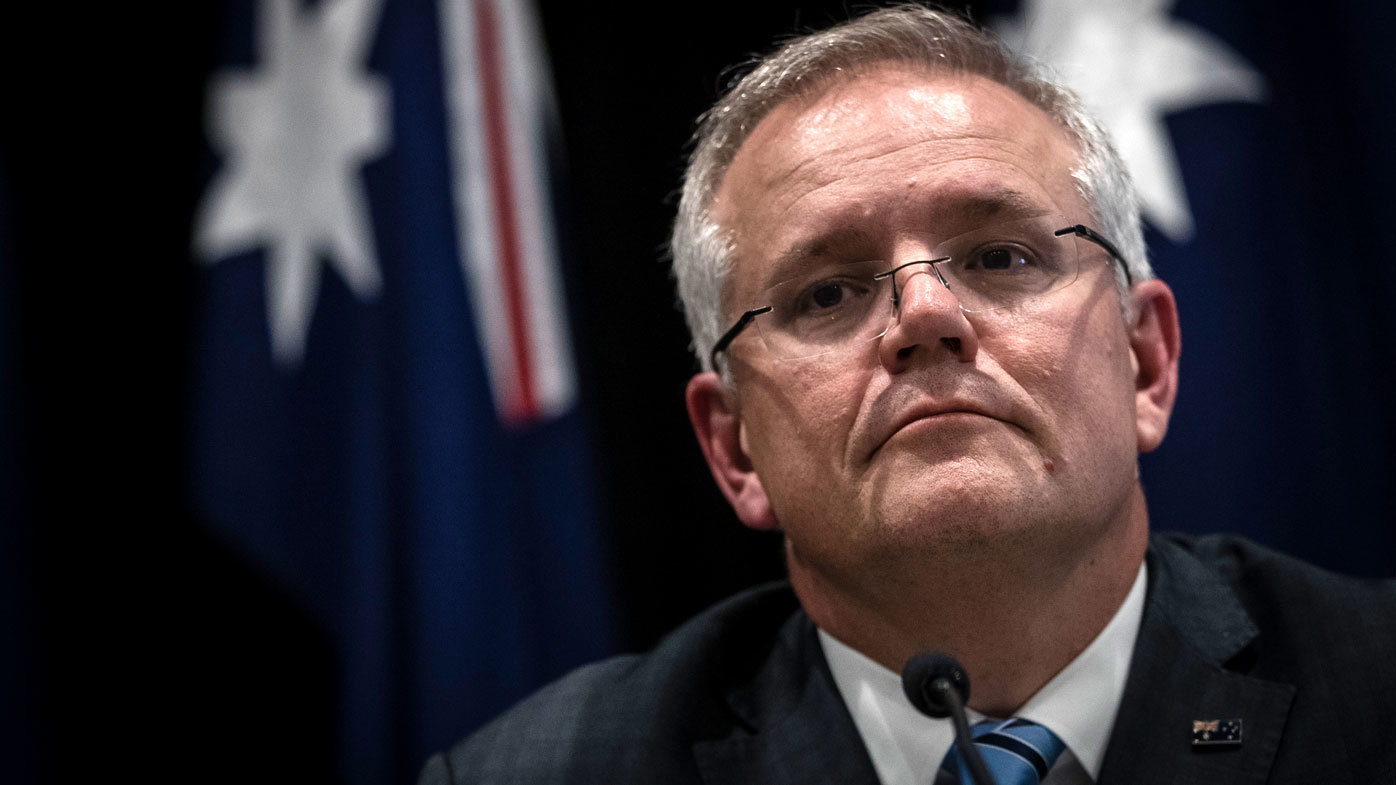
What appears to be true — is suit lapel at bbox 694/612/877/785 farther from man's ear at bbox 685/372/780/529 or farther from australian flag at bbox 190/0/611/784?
australian flag at bbox 190/0/611/784

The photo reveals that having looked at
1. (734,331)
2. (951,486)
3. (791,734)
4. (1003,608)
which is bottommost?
(791,734)

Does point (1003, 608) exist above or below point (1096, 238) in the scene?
below

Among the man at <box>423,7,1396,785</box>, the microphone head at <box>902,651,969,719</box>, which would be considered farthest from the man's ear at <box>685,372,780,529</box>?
the microphone head at <box>902,651,969,719</box>

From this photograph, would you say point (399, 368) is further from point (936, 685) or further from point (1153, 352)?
point (936, 685)

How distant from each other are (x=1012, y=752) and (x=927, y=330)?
23.3 inches

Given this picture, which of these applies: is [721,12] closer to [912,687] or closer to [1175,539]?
[1175,539]

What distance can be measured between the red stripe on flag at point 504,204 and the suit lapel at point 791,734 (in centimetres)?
128

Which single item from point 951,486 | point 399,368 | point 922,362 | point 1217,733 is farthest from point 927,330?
point 399,368

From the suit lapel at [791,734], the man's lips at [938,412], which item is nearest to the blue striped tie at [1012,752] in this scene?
the suit lapel at [791,734]

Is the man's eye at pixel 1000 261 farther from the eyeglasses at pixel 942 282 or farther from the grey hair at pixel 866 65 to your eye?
the grey hair at pixel 866 65

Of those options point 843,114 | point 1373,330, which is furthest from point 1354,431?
point 843,114

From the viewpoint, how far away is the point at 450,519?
9.60 feet

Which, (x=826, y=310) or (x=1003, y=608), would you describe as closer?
(x=1003, y=608)

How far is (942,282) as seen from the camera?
156cm
